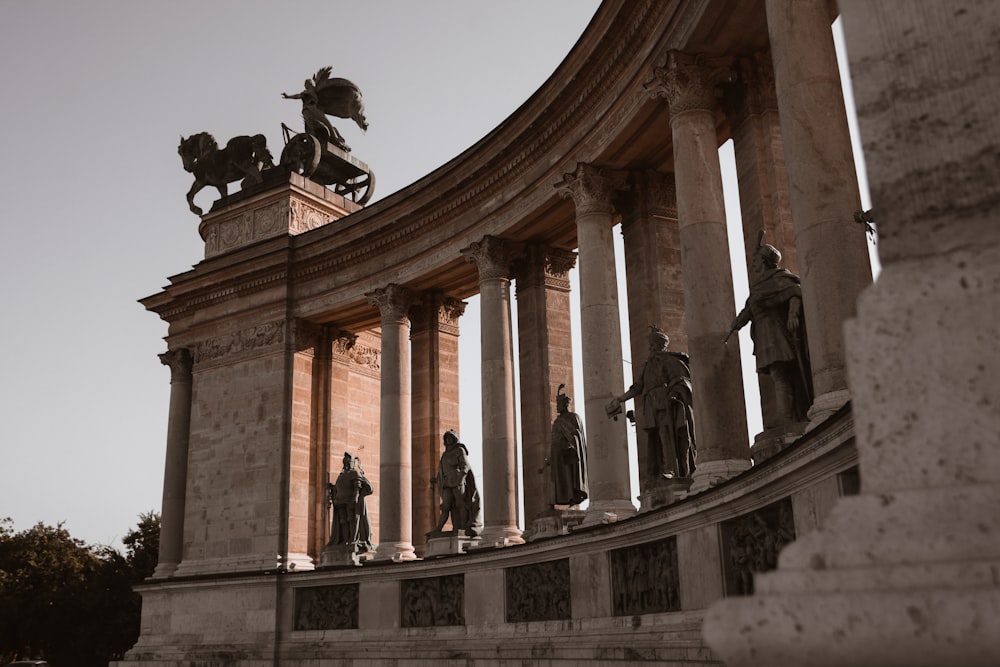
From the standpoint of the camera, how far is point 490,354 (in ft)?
112

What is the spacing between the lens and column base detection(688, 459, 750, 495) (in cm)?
2156

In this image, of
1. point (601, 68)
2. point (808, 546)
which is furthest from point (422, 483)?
point (808, 546)

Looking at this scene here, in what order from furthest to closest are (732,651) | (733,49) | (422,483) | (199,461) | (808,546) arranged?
(199,461)
(422,483)
(733,49)
(808,546)
(732,651)

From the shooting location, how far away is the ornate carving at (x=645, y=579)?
23266mm

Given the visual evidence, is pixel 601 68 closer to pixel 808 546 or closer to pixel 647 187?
pixel 647 187

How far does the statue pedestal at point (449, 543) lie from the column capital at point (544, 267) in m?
9.78

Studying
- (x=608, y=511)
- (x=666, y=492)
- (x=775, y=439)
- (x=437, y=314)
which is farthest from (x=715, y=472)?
(x=437, y=314)

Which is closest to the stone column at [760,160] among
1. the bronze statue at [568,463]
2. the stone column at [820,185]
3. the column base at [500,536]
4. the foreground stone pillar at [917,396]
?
the stone column at [820,185]

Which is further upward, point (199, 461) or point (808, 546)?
point (199, 461)

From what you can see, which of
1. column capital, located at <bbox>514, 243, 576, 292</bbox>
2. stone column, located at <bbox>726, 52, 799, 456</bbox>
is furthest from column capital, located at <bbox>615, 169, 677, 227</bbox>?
column capital, located at <bbox>514, 243, 576, 292</bbox>

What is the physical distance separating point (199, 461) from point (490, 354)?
59.1 ft

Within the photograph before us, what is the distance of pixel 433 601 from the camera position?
3412cm

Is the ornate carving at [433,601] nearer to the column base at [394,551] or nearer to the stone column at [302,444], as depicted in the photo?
the column base at [394,551]

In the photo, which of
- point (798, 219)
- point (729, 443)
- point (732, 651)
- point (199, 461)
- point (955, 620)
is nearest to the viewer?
point (955, 620)
